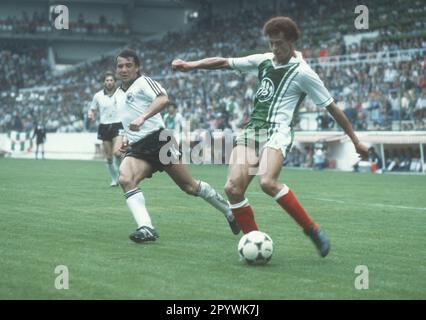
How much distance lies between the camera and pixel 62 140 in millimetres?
42250

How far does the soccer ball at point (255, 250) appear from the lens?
24.7 feet

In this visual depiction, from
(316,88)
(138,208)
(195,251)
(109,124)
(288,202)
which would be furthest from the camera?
(109,124)

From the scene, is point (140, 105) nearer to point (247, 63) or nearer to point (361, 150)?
point (247, 63)

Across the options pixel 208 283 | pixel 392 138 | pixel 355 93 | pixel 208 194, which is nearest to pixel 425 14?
pixel 355 93

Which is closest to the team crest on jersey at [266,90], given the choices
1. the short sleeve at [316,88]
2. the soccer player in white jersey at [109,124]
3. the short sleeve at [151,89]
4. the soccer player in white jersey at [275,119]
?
the soccer player in white jersey at [275,119]

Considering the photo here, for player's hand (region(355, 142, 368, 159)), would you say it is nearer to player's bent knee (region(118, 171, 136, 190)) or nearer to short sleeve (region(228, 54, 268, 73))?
short sleeve (region(228, 54, 268, 73))

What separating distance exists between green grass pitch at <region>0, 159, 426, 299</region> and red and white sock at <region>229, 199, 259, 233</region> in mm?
320

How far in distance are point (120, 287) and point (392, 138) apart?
2198 cm

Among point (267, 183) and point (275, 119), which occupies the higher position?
point (275, 119)

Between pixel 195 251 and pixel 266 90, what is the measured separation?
5.75ft

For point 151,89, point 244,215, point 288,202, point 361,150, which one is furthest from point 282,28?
point 151,89

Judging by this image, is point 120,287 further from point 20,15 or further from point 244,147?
point 20,15

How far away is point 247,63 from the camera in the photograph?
26.8 feet

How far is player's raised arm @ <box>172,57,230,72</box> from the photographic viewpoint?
7938 mm
